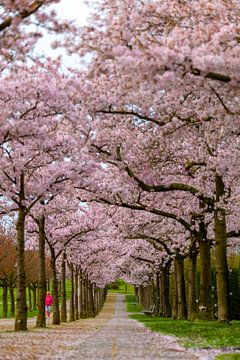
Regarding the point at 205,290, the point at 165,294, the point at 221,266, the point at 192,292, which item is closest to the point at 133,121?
the point at 221,266

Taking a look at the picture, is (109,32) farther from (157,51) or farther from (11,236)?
(11,236)

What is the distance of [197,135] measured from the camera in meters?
22.9

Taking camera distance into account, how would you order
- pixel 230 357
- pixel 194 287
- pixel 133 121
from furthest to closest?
pixel 194 287 < pixel 133 121 < pixel 230 357

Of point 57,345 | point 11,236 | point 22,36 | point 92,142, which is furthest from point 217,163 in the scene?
point 11,236

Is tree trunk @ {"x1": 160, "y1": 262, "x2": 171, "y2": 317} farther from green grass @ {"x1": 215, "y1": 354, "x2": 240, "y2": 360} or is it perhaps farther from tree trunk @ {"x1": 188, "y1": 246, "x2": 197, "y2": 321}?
green grass @ {"x1": 215, "y1": 354, "x2": 240, "y2": 360}

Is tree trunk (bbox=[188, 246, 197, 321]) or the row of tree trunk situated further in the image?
tree trunk (bbox=[188, 246, 197, 321])

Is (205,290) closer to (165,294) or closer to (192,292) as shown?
(192,292)

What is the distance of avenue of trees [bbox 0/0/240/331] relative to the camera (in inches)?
463

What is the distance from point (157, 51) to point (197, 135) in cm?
1177

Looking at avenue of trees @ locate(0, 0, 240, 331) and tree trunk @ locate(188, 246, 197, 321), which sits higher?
avenue of trees @ locate(0, 0, 240, 331)

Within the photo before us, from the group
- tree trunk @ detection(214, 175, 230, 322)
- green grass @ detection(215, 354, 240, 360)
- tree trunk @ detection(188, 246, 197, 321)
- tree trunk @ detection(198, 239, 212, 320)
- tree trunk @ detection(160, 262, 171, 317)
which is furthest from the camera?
tree trunk @ detection(160, 262, 171, 317)

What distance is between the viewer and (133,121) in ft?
73.3

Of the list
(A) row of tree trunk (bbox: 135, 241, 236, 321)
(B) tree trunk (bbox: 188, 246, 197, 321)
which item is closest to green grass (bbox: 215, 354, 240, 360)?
(A) row of tree trunk (bbox: 135, 241, 236, 321)

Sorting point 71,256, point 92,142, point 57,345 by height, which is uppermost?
point 92,142
